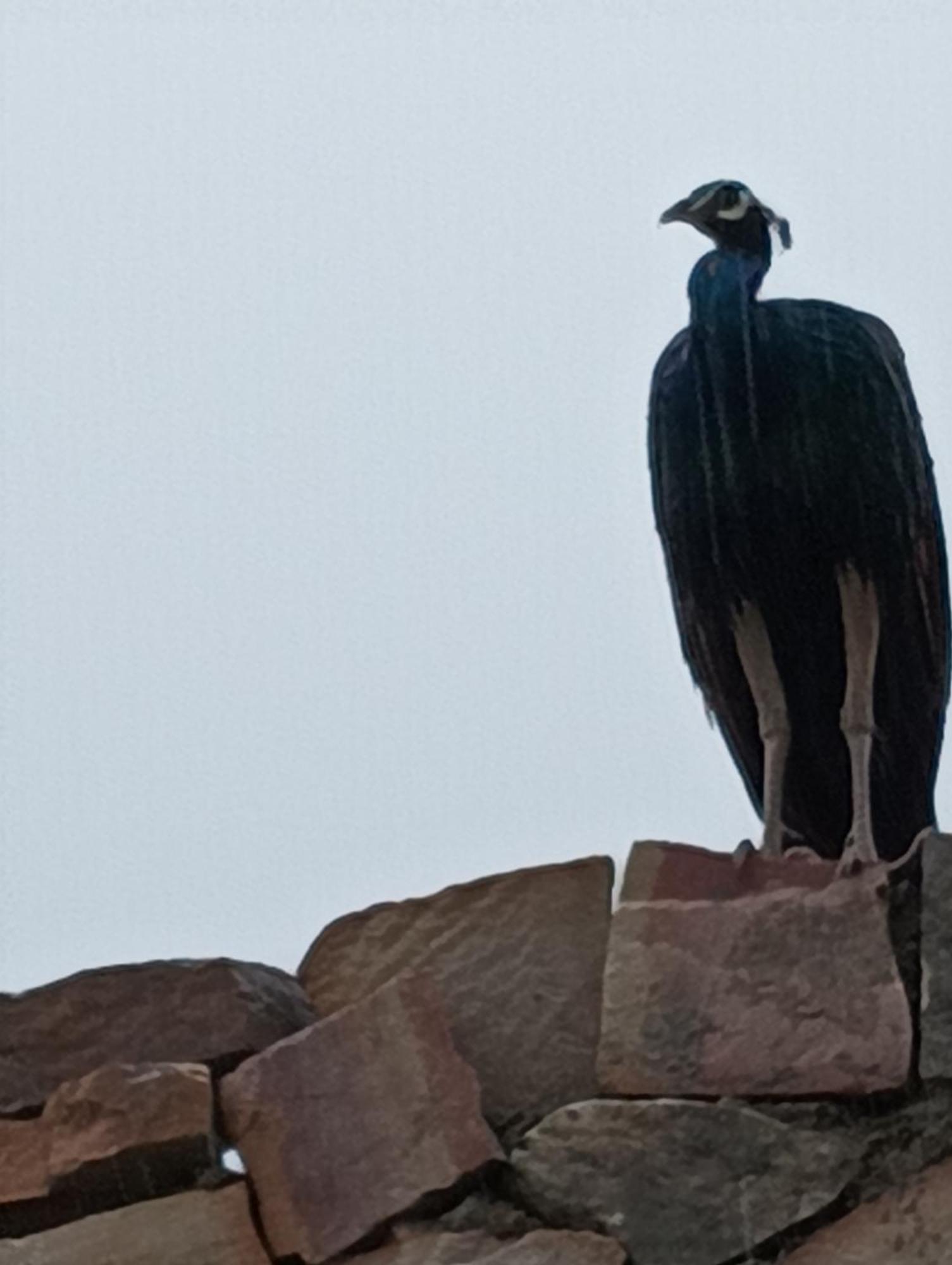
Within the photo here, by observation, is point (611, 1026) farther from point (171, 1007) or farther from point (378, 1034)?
point (171, 1007)

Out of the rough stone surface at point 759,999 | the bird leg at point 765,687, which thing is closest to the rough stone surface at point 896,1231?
the rough stone surface at point 759,999

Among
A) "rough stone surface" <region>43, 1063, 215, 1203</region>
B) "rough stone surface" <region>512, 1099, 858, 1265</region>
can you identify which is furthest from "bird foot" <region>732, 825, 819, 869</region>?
"rough stone surface" <region>43, 1063, 215, 1203</region>

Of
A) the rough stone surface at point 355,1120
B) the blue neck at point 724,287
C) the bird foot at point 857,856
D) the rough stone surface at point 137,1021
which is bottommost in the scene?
the rough stone surface at point 355,1120

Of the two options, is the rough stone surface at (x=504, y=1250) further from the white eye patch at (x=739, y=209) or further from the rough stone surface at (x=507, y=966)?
the white eye patch at (x=739, y=209)

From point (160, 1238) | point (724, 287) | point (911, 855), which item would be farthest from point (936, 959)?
point (724, 287)

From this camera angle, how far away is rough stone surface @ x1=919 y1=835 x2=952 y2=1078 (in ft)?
7.63

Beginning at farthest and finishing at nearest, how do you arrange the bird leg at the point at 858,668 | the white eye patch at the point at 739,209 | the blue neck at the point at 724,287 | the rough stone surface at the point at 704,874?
the white eye patch at the point at 739,209 → the blue neck at the point at 724,287 → the bird leg at the point at 858,668 → the rough stone surface at the point at 704,874

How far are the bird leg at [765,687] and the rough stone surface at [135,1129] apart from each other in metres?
1.21

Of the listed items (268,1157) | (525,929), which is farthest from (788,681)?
(268,1157)

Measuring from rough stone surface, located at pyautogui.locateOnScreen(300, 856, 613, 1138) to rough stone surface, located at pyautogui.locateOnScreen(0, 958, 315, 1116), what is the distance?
10cm

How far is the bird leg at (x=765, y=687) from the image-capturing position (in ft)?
11.3

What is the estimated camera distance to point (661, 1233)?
7.46 feet

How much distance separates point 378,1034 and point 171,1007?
0.24 m

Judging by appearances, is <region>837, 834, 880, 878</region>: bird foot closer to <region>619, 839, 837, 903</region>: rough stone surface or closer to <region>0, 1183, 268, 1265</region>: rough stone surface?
<region>619, 839, 837, 903</region>: rough stone surface
